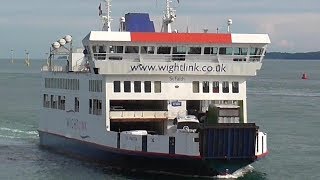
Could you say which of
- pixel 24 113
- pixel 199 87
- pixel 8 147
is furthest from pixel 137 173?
pixel 24 113

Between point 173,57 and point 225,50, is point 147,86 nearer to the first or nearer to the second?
point 173,57

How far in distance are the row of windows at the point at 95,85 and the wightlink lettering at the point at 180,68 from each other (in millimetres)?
2289

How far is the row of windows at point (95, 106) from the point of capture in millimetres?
35219

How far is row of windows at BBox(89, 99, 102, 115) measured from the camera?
116 feet

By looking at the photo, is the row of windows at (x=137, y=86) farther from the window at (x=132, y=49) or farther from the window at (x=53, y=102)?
the window at (x=53, y=102)

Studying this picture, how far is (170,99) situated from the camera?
34.3 metres

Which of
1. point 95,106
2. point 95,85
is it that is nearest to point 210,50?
point 95,85

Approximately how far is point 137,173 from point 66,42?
1647 centimetres

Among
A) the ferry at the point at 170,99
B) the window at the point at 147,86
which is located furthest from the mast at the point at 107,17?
Result: the window at the point at 147,86

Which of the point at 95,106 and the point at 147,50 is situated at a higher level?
the point at 147,50

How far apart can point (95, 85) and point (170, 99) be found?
13.4ft

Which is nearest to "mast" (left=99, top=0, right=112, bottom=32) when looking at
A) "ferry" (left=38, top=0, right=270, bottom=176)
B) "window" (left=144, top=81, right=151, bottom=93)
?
"ferry" (left=38, top=0, right=270, bottom=176)

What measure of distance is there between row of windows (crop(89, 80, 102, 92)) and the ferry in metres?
0.05

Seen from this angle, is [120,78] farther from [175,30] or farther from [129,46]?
[175,30]
